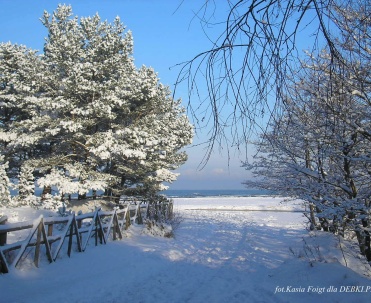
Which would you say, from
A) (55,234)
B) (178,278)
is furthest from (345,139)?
(55,234)

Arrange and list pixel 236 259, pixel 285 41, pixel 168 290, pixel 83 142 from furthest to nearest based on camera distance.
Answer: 1. pixel 83 142
2. pixel 236 259
3. pixel 168 290
4. pixel 285 41

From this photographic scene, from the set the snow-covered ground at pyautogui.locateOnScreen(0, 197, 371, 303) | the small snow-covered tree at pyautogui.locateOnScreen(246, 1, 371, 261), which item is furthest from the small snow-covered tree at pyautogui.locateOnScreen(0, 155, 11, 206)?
the small snow-covered tree at pyautogui.locateOnScreen(246, 1, 371, 261)

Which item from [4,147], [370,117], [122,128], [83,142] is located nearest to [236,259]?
[370,117]

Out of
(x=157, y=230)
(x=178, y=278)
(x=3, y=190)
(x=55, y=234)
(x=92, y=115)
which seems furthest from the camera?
(x=92, y=115)

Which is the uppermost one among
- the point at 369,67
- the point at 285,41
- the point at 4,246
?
the point at 369,67

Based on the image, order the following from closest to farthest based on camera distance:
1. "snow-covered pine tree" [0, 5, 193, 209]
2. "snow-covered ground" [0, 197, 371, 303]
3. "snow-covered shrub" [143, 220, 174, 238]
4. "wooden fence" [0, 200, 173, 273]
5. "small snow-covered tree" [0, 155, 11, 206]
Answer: "snow-covered ground" [0, 197, 371, 303]
"wooden fence" [0, 200, 173, 273]
"small snow-covered tree" [0, 155, 11, 206]
"snow-covered shrub" [143, 220, 174, 238]
"snow-covered pine tree" [0, 5, 193, 209]

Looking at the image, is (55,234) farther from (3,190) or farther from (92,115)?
(92,115)

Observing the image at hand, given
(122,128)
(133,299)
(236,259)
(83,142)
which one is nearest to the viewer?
(133,299)

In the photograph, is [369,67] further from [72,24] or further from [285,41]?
[72,24]

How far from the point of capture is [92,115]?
1786 cm

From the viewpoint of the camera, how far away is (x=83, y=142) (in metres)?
19.2

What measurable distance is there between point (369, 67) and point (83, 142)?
16403mm

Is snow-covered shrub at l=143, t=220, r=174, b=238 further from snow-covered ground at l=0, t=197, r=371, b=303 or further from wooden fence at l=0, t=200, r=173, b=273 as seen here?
snow-covered ground at l=0, t=197, r=371, b=303

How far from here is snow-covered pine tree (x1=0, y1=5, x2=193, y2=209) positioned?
1692 centimetres
